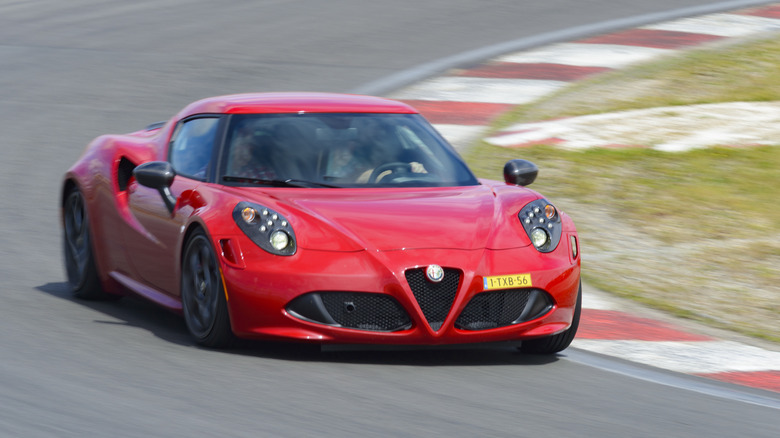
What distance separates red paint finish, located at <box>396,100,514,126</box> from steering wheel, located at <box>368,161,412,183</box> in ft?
18.3

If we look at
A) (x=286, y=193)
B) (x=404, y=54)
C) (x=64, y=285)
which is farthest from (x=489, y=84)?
(x=286, y=193)

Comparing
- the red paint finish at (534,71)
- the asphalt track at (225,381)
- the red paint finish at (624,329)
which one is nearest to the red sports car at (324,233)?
the asphalt track at (225,381)

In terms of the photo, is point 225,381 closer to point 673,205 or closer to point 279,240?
point 279,240

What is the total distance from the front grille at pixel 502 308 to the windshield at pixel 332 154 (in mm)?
926

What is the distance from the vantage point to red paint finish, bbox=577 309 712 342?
638 centimetres

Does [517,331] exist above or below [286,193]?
below

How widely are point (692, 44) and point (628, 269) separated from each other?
8008mm

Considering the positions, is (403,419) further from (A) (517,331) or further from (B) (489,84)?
(B) (489,84)

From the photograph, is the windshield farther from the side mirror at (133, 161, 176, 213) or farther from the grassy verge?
the grassy verge

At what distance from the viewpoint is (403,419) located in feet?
14.8

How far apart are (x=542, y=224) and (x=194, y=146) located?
1.80m

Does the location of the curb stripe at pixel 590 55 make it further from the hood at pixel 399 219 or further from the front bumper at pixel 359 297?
the front bumper at pixel 359 297

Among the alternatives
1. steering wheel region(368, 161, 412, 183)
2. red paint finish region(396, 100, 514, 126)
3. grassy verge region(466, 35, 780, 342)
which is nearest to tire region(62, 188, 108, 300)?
steering wheel region(368, 161, 412, 183)

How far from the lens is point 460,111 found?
1233cm
